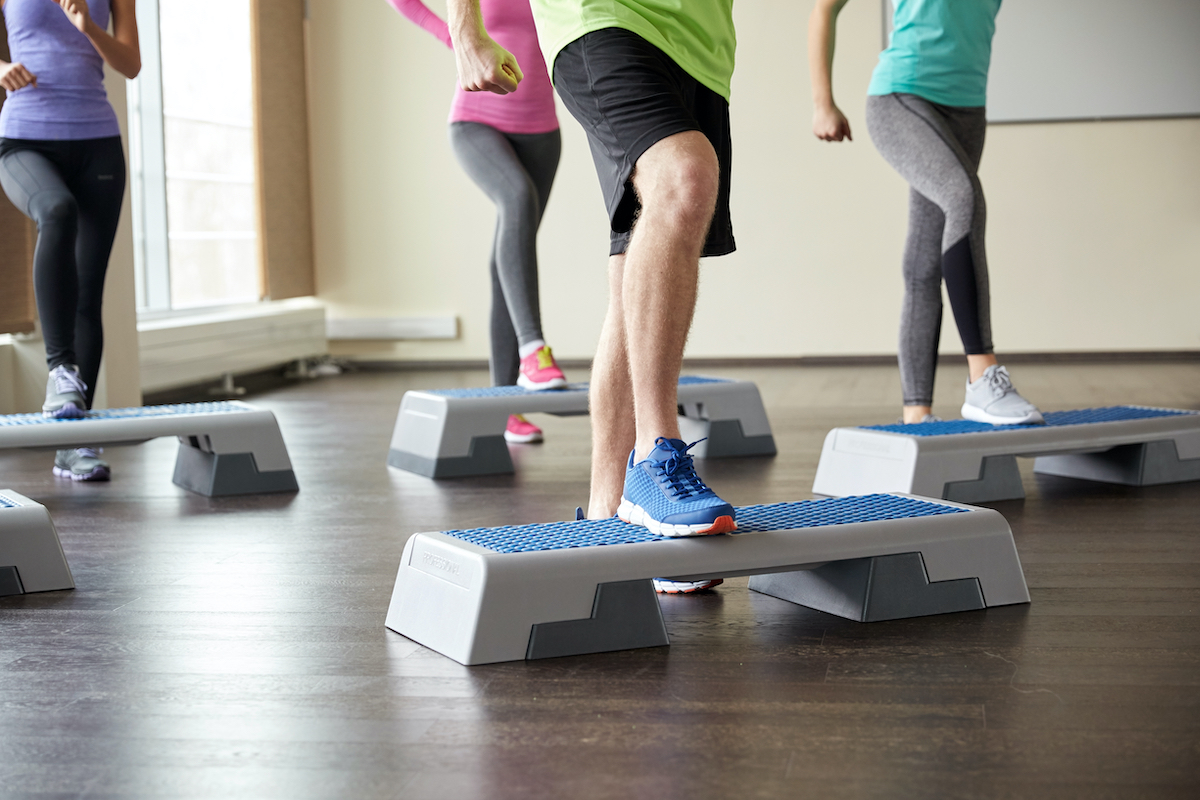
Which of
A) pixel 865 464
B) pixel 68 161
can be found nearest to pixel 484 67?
pixel 865 464

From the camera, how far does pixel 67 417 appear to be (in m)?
2.66

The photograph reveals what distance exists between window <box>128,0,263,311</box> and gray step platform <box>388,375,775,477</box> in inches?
95.4

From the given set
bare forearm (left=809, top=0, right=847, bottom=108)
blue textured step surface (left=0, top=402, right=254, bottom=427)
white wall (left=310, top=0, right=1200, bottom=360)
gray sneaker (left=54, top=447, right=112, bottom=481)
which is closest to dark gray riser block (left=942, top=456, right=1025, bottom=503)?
bare forearm (left=809, top=0, right=847, bottom=108)

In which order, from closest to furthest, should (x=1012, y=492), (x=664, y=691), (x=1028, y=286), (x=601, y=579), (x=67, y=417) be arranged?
1. (x=664, y=691)
2. (x=601, y=579)
3. (x=1012, y=492)
4. (x=67, y=417)
5. (x=1028, y=286)

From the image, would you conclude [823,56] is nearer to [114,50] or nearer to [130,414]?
[114,50]

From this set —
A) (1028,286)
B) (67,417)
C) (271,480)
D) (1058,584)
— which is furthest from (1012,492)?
(1028,286)

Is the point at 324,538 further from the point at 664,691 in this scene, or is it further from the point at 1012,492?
the point at 1012,492

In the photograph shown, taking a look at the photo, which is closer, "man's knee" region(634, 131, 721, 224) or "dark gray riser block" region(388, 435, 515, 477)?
"man's knee" region(634, 131, 721, 224)

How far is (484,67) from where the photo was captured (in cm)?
159

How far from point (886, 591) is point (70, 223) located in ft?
6.72

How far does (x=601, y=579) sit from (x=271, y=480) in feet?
4.90

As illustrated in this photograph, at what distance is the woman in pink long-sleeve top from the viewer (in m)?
3.13

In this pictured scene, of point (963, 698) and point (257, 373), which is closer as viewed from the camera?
point (963, 698)

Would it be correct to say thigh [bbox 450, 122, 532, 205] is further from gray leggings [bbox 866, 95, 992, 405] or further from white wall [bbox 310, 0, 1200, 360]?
white wall [bbox 310, 0, 1200, 360]
